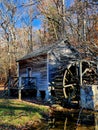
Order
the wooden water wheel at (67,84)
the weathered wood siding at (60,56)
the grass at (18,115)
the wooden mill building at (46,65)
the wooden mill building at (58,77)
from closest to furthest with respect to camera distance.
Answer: the grass at (18,115)
the wooden water wheel at (67,84)
the wooden mill building at (58,77)
the wooden mill building at (46,65)
the weathered wood siding at (60,56)

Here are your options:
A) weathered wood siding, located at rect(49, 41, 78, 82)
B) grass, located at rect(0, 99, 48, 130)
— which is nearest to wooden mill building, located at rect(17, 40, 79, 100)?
weathered wood siding, located at rect(49, 41, 78, 82)

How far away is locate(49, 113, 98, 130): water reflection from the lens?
12.2 m

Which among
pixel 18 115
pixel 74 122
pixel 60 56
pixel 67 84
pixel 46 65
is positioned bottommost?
pixel 74 122

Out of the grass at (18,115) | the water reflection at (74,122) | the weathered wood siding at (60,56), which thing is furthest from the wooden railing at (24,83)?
the water reflection at (74,122)

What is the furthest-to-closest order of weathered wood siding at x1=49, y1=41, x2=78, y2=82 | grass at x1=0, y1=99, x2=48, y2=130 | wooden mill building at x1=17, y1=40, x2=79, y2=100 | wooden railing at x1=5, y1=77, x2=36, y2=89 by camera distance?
wooden railing at x1=5, y1=77, x2=36, y2=89
weathered wood siding at x1=49, y1=41, x2=78, y2=82
wooden mill building at x1=17, y1=40, x2=79, y2=100
grass at x1=0, y1=99, x2=48, y2=130

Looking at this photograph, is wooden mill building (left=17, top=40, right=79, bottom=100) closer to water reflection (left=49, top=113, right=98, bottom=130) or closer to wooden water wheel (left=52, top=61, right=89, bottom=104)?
wooden water wheel (left=52, top=61, right=89, bottom=104)

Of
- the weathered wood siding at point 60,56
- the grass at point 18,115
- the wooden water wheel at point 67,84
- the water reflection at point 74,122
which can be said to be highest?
the weathered wood siding at point 60,56

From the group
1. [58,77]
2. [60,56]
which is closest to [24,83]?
[58,77]

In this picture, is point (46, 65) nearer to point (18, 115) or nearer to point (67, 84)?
point (67, 84)

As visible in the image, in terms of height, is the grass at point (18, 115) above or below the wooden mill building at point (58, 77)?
below

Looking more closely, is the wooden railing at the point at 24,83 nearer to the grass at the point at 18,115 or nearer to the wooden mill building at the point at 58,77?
the wooden mill building at the point at 58,77

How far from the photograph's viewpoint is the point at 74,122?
13.4m

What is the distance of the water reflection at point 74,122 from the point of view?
40.0 ft

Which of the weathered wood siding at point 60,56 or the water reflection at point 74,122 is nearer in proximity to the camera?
the water reflection at point 74,122
